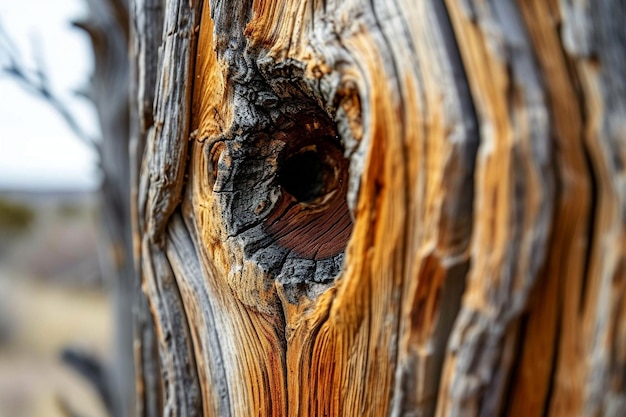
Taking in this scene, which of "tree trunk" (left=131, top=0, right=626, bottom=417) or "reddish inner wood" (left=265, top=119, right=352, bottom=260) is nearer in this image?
"tree trunk" (left=131, top=0, right=626, bottom=417)

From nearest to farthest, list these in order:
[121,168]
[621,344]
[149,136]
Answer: [621,344], [149,136], [121,168]

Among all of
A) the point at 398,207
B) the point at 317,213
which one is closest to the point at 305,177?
the point at 317,213

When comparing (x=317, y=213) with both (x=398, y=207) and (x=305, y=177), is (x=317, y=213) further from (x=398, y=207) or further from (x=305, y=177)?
(x=398, y=207)

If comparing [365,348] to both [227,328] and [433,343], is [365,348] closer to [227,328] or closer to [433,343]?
[433,343]

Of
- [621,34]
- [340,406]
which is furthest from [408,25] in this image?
[340,406]

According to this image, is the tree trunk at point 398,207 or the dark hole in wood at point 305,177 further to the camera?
the dark hole in wood at point 305,177
